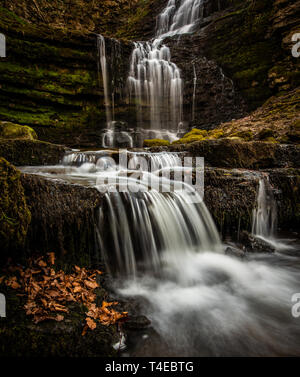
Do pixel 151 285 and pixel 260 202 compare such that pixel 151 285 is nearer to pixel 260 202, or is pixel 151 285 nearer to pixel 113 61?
pixel 260 202

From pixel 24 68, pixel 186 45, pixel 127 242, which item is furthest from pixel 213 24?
pixel 127 242

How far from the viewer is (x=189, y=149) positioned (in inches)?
250

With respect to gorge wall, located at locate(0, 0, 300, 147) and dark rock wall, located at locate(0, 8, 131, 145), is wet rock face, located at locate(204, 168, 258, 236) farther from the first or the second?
dark rock wall, located at locate(0, 8, 131, 145)

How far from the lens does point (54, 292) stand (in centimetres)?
209

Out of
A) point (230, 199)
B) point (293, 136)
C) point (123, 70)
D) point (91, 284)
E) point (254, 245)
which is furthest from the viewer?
point (123, 70)

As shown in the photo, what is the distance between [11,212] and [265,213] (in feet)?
16.0

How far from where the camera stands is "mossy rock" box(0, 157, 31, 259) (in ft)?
6.41

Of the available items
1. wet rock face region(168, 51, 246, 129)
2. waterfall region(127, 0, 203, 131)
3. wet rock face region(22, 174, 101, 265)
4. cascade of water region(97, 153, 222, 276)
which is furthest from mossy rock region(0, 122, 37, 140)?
wet rock face region(168, 51, 246, 129)

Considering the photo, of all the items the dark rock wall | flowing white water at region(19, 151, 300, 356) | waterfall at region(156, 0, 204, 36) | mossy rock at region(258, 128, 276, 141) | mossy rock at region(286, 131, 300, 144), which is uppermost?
waterfall at region(156, 0, 204, 36)

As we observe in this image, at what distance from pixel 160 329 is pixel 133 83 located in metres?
14.0

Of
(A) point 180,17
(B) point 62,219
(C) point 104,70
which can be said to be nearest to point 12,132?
(B) point 62,219

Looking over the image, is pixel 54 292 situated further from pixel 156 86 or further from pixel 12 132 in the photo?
pixel 156 86

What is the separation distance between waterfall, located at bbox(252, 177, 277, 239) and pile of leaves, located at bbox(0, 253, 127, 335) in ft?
11.9

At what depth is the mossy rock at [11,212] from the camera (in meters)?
1.95
